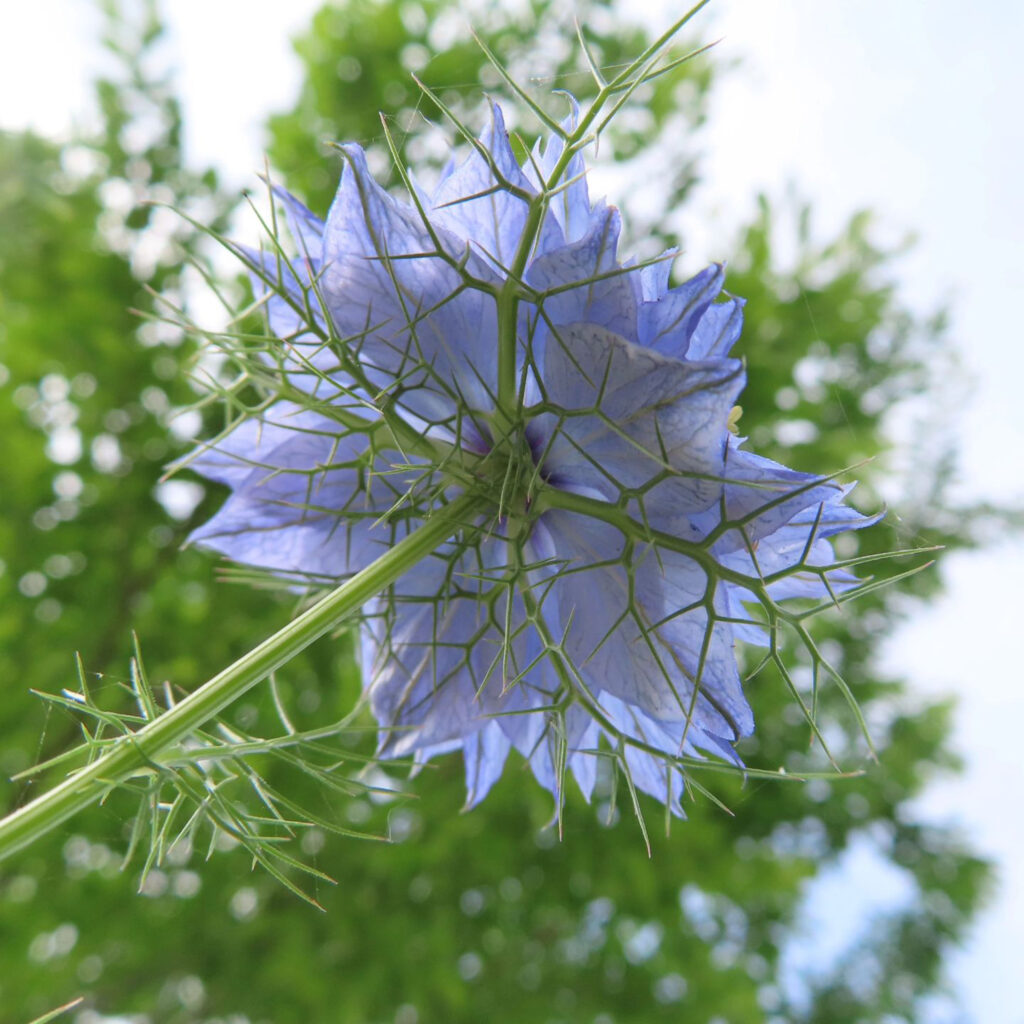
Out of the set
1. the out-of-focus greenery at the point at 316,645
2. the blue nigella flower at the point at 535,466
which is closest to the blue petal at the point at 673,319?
the blue nigella flower at the point at 535,466

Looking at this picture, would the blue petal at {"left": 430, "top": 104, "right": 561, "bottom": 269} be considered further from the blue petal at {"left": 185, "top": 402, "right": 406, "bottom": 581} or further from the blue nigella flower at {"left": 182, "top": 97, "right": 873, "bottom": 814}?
the blue petal at {"left": 185, "top": 402, "right": 406, "bottom": 581}

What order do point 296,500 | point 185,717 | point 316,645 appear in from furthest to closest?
1. point 316,645
2. point 296,500
3. point 185,717

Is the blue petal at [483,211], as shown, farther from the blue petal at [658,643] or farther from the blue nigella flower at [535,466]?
the blue petal at [658,643]

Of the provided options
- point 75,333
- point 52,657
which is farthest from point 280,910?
point 75,333

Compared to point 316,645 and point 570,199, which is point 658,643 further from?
point 316,645

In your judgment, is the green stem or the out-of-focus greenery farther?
the out-of-focus greenery

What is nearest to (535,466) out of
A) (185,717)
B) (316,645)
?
(185,717)

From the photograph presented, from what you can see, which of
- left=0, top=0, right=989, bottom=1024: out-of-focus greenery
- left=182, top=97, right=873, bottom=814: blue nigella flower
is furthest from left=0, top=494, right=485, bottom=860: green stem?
left=0, top=0, right=989, bottom=1024: out-of-focus greenery
